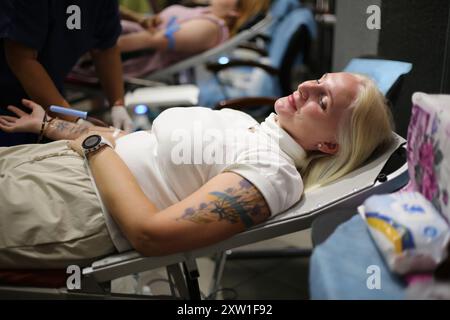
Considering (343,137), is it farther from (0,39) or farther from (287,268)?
(0,39)

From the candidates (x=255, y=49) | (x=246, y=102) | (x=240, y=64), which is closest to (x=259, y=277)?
(x=246, y=102)

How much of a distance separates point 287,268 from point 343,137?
100 cm

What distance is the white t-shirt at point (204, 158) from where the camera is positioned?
1.23 metres

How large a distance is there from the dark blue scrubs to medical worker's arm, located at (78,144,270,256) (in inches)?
26.4

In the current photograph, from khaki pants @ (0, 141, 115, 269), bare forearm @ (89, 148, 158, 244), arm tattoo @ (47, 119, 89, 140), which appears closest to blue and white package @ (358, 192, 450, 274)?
bare forearm @ (89, 148, 158, 244)

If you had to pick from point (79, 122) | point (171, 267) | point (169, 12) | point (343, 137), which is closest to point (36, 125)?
point (79, 122)

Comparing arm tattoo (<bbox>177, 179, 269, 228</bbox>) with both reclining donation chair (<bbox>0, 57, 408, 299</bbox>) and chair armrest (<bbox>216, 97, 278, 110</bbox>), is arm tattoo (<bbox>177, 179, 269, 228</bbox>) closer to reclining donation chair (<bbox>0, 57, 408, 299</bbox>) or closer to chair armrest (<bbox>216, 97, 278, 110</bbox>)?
reclining donation chair (<bbox>0, 57, 408, 299</bbox>)

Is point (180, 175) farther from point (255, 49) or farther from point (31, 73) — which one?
point (255, 49)

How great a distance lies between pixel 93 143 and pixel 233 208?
0.47 meters

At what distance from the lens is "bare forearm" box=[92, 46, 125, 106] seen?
2037 mm

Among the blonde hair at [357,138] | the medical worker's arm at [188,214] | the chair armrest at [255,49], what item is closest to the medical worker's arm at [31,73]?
the medical worker's arm at [188,214]

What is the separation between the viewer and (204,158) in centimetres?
130

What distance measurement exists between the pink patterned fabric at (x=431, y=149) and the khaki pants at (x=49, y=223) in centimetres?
81

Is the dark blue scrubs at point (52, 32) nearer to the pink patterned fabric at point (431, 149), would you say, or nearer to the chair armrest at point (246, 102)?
the chair armrest at point (246, 102)
